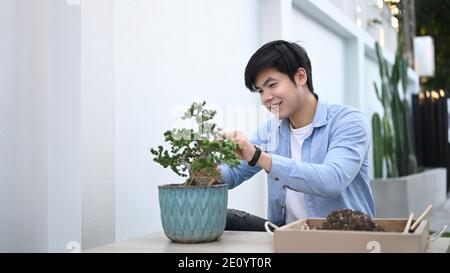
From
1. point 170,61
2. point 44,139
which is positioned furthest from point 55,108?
point 170,61

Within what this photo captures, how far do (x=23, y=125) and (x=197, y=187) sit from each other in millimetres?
638

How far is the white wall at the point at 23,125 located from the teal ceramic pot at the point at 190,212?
0.53m

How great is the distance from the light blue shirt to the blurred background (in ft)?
1.37

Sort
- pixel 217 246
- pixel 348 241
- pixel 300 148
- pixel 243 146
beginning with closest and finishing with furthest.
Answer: pixel 348 241, pixel 217 246, pixel 243 146, pixel 300 148

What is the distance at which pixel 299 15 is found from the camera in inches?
161

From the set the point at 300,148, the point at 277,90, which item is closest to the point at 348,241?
the point at 277,90

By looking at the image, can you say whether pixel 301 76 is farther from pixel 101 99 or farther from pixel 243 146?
pixel 101 99

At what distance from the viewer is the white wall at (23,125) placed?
1497 mm

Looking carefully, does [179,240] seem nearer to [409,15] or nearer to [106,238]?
[106,238]

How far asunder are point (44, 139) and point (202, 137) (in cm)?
59

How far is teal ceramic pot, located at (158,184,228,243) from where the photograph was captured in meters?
1.21

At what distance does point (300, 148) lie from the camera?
67.9 inches

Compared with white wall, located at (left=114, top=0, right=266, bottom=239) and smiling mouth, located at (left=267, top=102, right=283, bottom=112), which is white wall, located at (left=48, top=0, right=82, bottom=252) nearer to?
white wall, located at (left=114, top=0, right=266, bottom=239)

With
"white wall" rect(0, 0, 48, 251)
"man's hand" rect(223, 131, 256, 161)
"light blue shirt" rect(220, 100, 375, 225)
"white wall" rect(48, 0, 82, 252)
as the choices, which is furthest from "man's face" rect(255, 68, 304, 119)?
"white wall" rect(0, 0, 48, 251)
